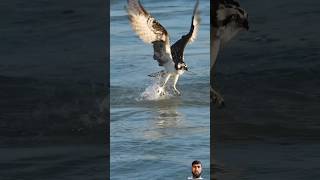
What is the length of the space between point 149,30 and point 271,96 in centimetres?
129

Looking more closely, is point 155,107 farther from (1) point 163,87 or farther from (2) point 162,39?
(2) point 162,39

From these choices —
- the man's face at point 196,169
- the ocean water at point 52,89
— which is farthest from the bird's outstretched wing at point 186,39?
the man's face at point 196,169

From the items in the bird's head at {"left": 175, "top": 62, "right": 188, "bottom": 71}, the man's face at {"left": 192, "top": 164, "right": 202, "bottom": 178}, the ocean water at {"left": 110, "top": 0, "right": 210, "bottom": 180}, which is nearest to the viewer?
the man's face at {"left": 192, "top": 164, "right": 202, "bottom": 178}

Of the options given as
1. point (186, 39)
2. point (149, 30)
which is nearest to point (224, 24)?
point (186, 39)

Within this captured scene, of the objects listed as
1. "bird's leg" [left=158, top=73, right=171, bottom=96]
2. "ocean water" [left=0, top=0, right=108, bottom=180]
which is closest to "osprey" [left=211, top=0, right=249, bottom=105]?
"bird's leg" [left=158, top=73, right=171, bottom=96]

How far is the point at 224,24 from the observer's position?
8.09 m

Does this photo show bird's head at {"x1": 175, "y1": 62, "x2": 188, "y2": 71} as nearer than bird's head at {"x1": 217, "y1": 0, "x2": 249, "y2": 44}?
No

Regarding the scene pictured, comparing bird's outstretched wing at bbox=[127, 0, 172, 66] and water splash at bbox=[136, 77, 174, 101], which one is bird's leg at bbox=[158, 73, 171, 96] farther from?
bird's outstretched wing at bbox=[127, 0, 172, 66]

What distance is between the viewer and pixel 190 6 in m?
8.12

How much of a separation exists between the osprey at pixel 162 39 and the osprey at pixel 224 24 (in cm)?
19

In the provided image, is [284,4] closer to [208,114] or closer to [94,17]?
[208,114]

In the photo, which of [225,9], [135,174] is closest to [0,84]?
[135,174]

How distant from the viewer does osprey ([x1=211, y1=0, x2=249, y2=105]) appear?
796cm

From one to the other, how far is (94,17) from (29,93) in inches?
36.4
